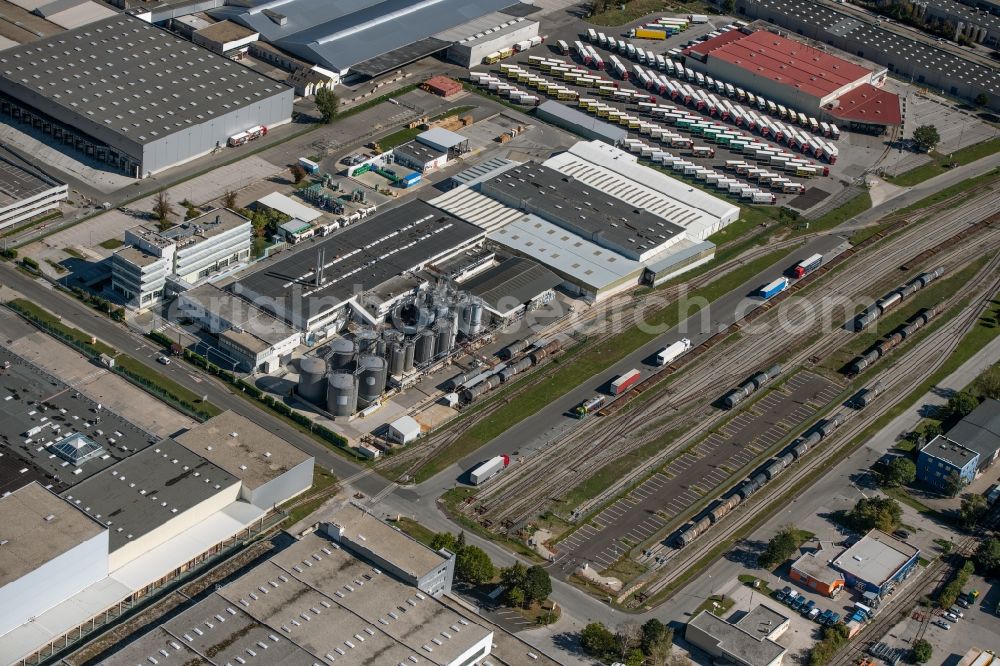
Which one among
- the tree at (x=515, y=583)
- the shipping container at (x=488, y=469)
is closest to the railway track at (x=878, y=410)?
the tree at (x=515, y=583)

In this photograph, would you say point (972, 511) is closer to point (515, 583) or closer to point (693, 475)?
point (693, 475)

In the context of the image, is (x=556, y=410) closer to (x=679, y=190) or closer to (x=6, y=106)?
(x=679, y=190)

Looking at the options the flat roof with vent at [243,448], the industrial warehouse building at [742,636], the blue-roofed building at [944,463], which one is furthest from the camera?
the blue-roofed building at [944,463]

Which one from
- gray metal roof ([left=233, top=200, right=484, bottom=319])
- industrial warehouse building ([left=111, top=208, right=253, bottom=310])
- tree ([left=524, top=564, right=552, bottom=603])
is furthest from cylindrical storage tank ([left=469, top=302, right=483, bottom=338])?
tree ([left=524, top=564, right=552, bottom=603])

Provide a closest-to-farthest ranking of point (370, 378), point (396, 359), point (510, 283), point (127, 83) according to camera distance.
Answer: point (370, 378), point (396, 359), point (510, 283), point (127, 83)

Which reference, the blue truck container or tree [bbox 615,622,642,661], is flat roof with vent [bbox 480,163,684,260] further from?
tree [bbox 615,622,642,661]

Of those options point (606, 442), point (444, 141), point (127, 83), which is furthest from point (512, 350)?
point (127, 83)

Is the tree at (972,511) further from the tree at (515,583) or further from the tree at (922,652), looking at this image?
the tree at (515,583)
